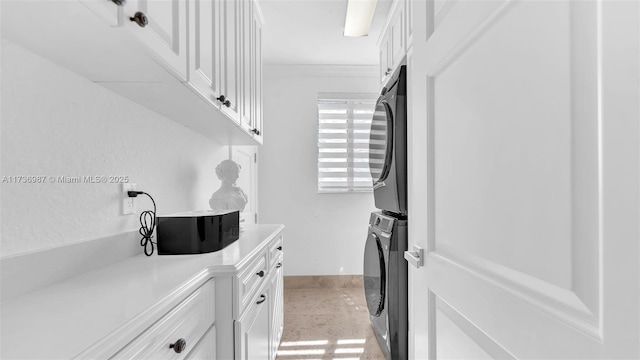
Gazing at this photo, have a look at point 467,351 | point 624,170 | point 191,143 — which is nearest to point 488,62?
point 624,170

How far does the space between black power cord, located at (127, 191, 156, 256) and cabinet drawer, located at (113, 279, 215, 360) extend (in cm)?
46

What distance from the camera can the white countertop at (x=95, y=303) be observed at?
1.74ft

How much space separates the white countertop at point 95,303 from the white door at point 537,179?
0.68 meters

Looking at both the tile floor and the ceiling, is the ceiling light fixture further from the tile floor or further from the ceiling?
the tile floor

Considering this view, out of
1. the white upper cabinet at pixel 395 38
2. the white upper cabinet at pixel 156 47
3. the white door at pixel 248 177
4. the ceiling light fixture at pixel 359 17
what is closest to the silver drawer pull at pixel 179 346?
the white upper cabinet at pixel 156 47

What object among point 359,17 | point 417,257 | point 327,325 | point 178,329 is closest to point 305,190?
point 327,325

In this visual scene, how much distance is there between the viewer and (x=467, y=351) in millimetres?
742

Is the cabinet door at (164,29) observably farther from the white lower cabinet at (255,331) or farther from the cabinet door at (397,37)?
the cabinet door at (397,37)

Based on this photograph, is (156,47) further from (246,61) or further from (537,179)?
(246,61)

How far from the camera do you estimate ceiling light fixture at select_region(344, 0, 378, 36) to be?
221 centimetres

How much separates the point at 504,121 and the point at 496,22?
189mm

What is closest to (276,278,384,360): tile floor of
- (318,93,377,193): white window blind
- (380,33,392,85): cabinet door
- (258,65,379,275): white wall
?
(258,65,379,275): white wall

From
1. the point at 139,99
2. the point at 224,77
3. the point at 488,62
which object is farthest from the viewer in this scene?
the point at 224,77

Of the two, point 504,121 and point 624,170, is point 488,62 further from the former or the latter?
point 624,170
